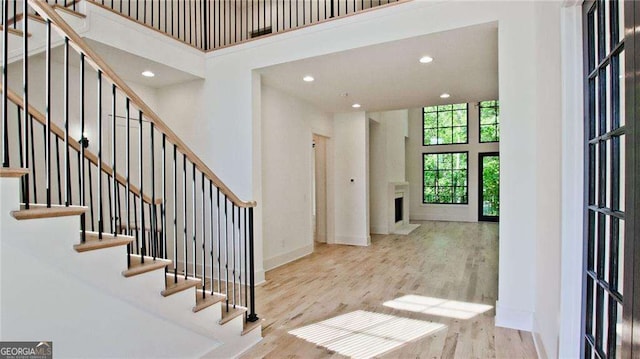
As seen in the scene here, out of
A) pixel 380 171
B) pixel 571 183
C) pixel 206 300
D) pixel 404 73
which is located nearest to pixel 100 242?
pixel 206 300

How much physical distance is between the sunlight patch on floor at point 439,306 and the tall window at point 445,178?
7.29 m

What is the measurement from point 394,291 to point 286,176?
97.7 inches

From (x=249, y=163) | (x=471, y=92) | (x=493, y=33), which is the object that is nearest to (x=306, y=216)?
(x=249, y=163)

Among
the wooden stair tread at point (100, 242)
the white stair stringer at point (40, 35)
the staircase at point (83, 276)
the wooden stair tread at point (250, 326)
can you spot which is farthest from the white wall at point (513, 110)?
the wooden stair tread at point (100, 242)

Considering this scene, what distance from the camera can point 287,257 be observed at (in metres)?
5.49

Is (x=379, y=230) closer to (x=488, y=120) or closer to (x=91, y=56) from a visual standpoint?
(x=488, y=120)

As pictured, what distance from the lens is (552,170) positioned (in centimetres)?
212

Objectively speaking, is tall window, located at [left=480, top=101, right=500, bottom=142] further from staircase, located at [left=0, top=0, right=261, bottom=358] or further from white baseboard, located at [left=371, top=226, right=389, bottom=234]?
staircase, located at [left=0, top=0, right=261, bottom=358]

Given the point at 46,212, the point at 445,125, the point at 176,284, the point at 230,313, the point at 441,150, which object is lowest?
the point at 230,313

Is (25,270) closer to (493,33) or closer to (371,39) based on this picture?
(371,39)

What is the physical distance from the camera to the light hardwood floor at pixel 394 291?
270cm

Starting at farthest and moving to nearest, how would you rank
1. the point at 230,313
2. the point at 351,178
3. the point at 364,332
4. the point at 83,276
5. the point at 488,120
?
the point at 488,120, the point at 351,178, the point at 364,332, the point at 230,313, the point at 83,276

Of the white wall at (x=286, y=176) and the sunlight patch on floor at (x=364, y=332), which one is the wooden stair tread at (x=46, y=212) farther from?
the white wall at (x=286, y=176)

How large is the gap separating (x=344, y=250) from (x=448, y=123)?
6.24m
